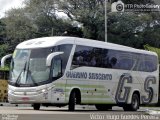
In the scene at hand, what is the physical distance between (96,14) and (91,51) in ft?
122

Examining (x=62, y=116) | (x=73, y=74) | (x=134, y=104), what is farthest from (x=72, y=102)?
(x=134, y=104)

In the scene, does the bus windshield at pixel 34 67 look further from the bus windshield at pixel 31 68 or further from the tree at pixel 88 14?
the tree at pixel 88 14

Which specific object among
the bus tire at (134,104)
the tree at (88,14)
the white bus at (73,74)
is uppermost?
the tree at (88,14)

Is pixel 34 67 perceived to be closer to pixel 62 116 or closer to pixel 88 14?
pixel 62 116

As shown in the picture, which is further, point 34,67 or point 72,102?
point 72,102

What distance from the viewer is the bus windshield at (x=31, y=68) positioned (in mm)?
22922

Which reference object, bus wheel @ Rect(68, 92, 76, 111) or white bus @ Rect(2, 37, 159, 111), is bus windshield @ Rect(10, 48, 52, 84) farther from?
bus wheel @ Rect(68, 92, 76, 111)

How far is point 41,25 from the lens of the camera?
217ft

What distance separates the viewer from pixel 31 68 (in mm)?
23125

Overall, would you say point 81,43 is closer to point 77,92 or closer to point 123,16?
point 77,92

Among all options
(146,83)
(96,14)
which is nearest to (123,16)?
(96,14)

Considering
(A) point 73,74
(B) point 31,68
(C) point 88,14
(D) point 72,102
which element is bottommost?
(D) point 72,102

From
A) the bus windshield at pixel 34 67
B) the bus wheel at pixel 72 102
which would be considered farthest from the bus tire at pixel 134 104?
the bus windshield at pixel 34 67

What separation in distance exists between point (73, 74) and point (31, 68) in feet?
7.01
